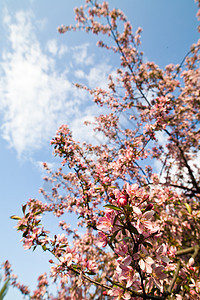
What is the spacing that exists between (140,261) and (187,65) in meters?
8.40

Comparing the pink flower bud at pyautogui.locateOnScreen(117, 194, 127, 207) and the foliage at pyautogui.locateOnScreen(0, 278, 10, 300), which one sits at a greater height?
the pink flower bud at pyautogui.locateOnScreen(117, 194, 127, 207)

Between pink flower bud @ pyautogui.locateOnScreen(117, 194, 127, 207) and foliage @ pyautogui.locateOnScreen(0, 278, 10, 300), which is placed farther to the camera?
pink flower bud @ pyautogui.locateOnScreen(117, 194, 127, 207)

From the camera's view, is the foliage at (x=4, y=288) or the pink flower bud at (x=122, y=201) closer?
the foliage at (x=4, y=288)

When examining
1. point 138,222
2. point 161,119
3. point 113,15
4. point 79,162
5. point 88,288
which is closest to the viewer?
point 138,222

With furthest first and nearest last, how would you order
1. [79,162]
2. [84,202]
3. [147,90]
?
[147,90] < [79,162] < [84,202]

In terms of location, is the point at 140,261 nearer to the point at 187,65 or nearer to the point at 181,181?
the point at 181,181

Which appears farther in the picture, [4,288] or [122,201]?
[122,201]

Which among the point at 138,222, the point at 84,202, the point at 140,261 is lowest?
the point at 140,261

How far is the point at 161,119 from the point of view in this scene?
3.22 metres

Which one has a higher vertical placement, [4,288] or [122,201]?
[122,201]

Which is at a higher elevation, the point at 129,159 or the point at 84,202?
the point at 129,159

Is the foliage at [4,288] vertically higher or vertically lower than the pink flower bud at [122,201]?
lower

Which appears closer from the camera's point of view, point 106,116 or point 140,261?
point 140,261

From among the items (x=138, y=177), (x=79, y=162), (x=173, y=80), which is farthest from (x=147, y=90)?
(x=79, y=162)
